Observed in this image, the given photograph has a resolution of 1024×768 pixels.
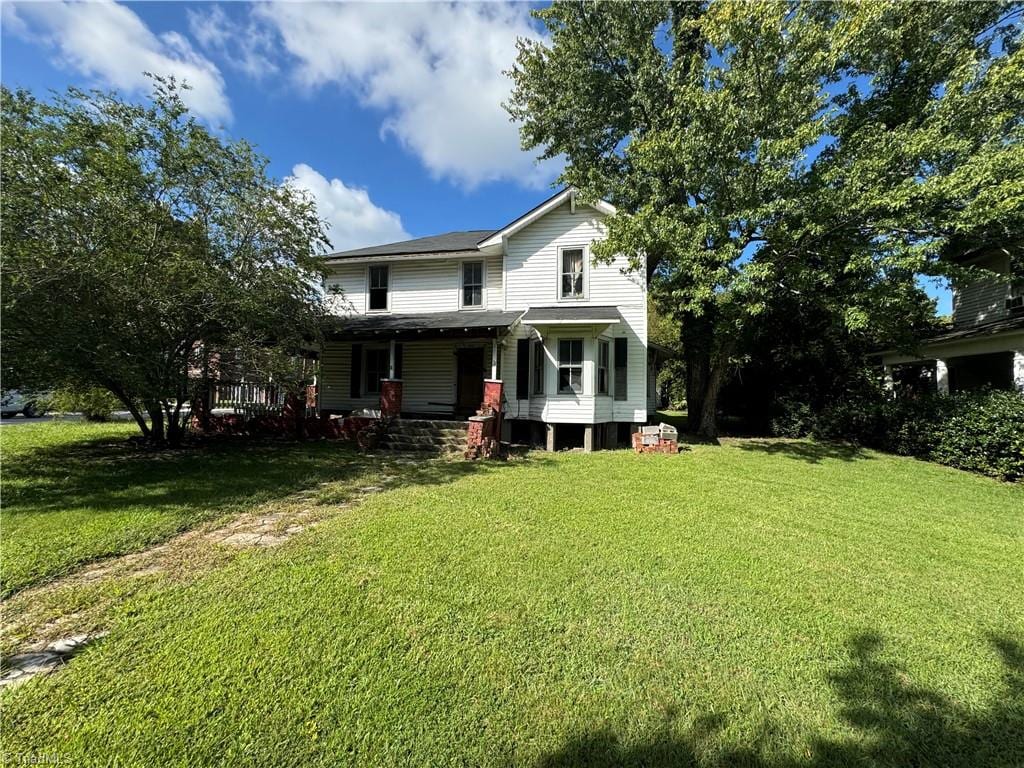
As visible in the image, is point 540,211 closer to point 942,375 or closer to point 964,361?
point 942,375

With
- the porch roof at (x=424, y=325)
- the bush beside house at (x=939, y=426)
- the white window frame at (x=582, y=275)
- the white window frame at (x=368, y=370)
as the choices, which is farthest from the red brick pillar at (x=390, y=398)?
the bush beside house at (x=939, y=426)

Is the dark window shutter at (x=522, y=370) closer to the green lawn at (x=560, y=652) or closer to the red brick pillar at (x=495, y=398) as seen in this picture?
the red brick pillar at (x=495, y=398)

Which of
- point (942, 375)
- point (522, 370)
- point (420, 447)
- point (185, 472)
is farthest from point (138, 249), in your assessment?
point (942, 375)

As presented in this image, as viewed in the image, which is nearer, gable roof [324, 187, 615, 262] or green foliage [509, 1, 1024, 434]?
green foliage [509, 1, 1024, 434]

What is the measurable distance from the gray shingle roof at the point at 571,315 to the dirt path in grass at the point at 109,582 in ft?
23.4

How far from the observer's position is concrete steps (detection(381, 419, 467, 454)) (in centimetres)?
1075

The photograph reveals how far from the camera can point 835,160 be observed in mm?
10242

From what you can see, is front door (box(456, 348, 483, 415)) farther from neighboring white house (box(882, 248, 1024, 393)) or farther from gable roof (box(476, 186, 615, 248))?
neighboring white house (box(882, 248, 1024, 393))

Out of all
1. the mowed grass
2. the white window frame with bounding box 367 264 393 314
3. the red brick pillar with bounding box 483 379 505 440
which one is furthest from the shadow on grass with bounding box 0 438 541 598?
the white window frame with bounding box 367 264 393 314

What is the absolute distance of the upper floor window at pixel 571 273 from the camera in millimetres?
12875

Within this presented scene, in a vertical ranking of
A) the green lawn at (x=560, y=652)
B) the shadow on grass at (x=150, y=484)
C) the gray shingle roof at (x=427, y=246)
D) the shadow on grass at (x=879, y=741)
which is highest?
the gray shingle roof at (x=427, y=246)

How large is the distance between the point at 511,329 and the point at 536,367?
55.1 inches

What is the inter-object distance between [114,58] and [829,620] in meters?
13.4

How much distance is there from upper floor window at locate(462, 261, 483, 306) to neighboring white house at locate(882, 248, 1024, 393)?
1301cm
